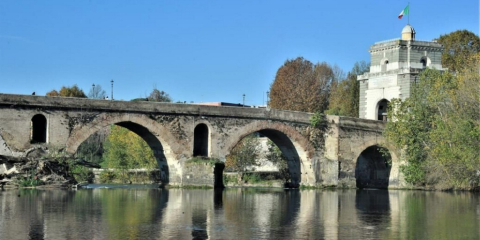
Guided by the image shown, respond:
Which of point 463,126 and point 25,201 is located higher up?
point 463,126

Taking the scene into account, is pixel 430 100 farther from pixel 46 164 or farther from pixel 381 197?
pixel 46 164

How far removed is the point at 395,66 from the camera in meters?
52.8

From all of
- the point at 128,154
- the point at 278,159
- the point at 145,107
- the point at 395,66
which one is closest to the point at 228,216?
the point at 145,107

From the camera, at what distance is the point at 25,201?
101 ft

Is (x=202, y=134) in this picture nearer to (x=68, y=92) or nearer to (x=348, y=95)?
(x=348, y=95)

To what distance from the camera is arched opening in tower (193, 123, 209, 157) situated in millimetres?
43781

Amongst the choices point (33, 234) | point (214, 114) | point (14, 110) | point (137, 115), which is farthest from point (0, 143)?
point (33, 234)

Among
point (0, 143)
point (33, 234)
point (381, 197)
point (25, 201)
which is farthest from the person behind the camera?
point (381, 197)

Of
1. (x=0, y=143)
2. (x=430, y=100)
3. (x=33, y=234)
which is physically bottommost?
(x=33, y=234)

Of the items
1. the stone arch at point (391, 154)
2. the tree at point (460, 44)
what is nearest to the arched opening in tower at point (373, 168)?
the stone arch at point (391, 154)

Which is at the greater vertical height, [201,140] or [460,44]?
[460,44]

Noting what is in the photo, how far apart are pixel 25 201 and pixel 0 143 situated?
780cm

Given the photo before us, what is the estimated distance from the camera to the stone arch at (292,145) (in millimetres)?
44969

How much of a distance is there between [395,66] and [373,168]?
680 centimetres
